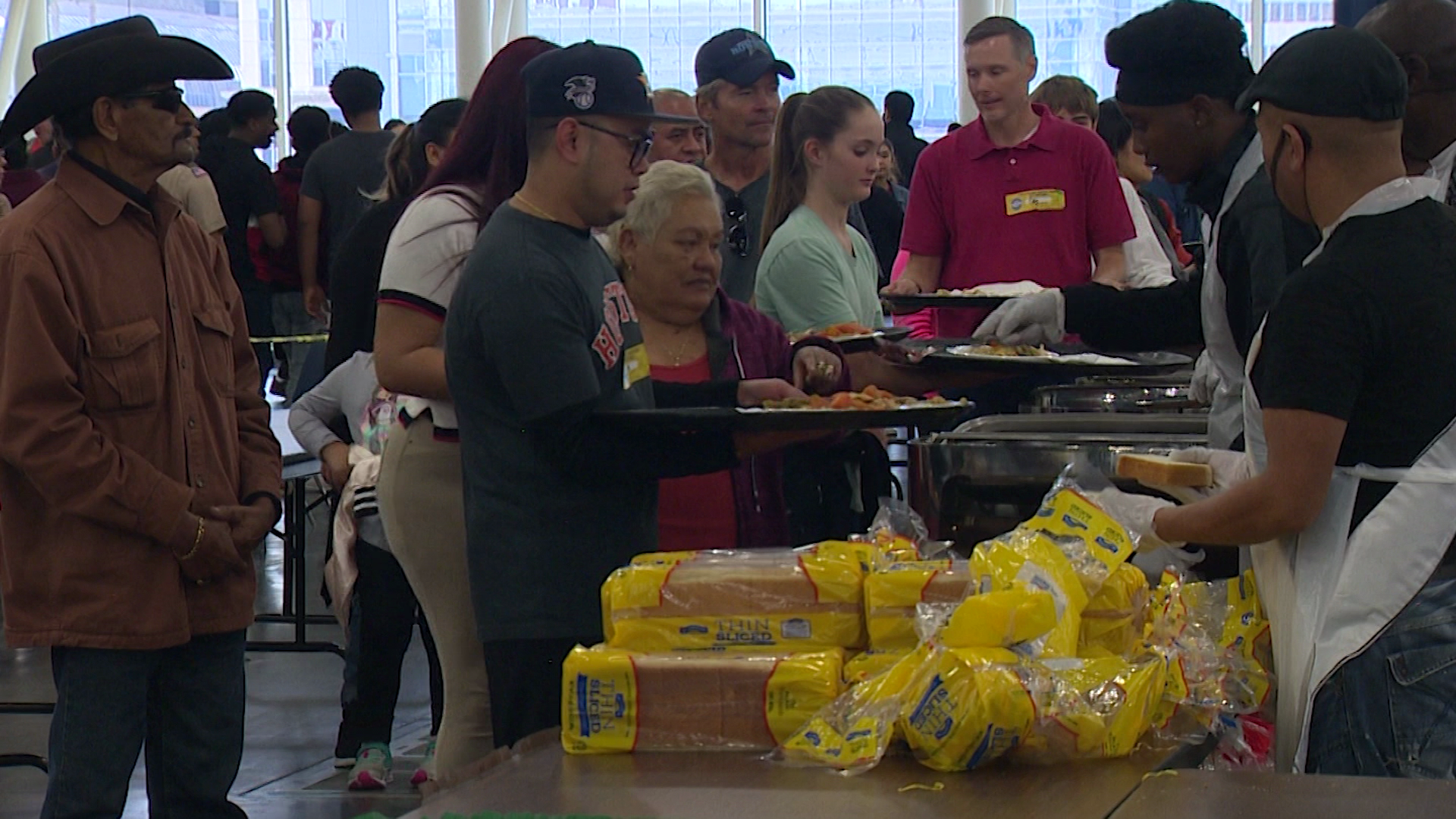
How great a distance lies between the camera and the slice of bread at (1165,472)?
221cm

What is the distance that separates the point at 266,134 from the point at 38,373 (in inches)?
265

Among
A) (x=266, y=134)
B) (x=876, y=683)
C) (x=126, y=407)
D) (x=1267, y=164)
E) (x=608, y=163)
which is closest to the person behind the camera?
(x=876, y=683)

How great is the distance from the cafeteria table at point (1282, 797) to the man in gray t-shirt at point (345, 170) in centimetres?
605

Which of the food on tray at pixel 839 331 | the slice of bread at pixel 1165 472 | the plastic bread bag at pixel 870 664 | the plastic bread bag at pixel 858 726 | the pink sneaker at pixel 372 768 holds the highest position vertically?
the food on tray at pixel 839 331

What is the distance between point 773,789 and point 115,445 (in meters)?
1.49

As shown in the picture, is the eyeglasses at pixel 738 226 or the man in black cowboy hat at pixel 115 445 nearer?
the man in black cowboy hat at pixel 115 445

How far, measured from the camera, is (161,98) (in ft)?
9.03

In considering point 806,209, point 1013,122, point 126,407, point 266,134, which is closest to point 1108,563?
point 126,407

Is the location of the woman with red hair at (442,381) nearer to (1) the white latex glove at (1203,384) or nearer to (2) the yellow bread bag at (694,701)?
(2) the yellow bread bag at (694,701)

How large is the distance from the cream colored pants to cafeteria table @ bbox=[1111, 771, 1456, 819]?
1421mm

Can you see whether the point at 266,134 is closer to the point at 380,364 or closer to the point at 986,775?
the point at 380,364

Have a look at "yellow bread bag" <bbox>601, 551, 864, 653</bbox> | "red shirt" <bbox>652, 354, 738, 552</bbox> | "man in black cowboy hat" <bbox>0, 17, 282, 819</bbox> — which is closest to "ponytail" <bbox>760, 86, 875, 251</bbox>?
"red shirt" <bbox>652, 354, 738, 552</bbox>

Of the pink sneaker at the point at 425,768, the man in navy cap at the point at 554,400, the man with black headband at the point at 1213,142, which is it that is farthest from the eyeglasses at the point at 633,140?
the pink sneaker at the point at 425,768

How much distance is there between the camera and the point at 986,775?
1.68 metres
